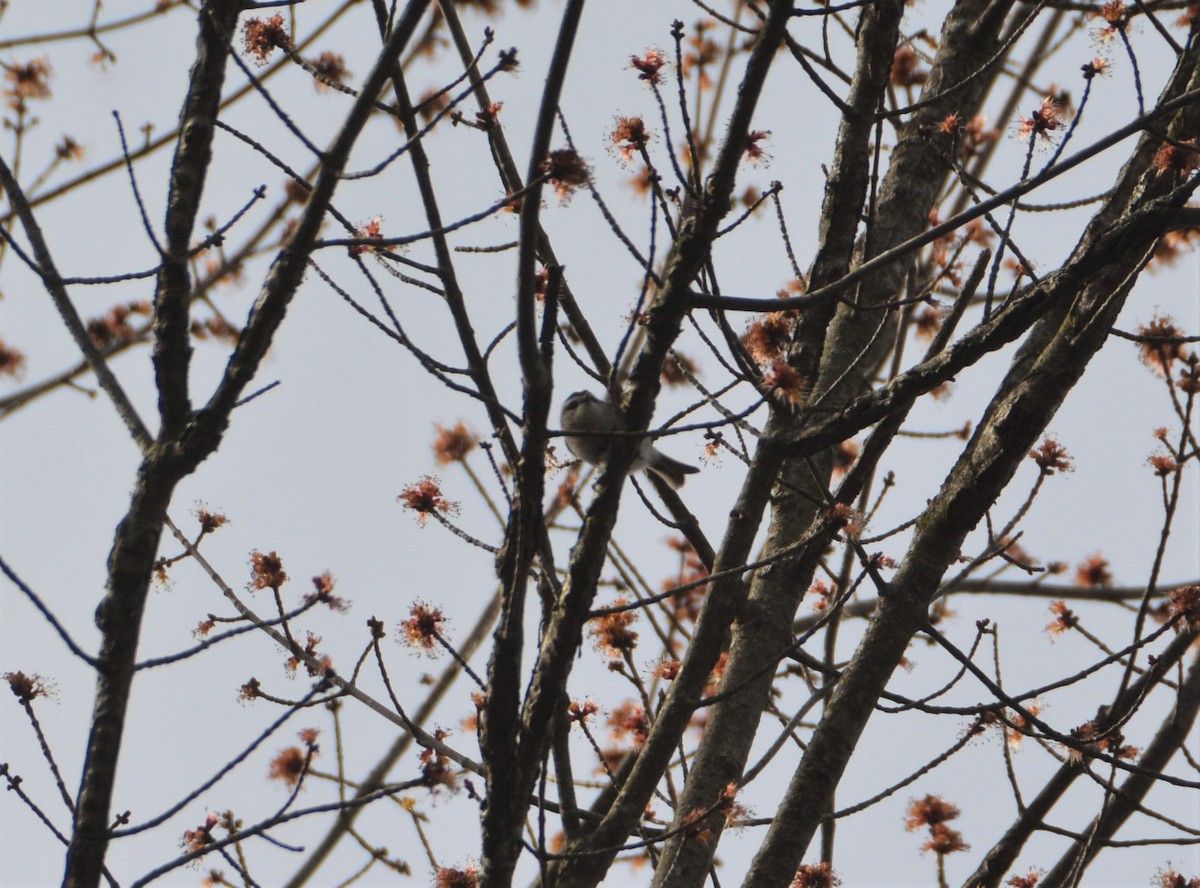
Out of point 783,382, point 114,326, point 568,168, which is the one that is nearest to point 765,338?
point 783,382

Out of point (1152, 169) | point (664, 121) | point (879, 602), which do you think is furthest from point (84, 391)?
point (1152, 169)

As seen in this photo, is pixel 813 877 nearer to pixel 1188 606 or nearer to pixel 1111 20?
pixel 1188 606

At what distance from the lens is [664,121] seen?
312cm

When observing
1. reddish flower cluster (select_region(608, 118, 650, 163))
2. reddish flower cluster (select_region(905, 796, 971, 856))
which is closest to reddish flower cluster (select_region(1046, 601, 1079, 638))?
reddish flower cluster (select_region(905, 796, 971, 856))

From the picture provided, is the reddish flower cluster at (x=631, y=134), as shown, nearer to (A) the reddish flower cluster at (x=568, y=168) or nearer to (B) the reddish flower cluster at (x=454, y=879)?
(A) the reddish flower cluster at (x=568, y=168)

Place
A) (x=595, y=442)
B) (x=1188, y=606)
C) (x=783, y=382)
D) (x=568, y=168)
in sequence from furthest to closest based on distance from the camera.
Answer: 1. (x=595, y=442)
2. (x=1188, y=606)
3. (x=783, y=382)
4. (x=568, y=168)

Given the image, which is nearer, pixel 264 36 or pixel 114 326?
pixel 264 36

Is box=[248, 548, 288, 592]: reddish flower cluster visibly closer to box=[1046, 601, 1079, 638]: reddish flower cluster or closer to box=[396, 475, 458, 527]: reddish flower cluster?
Result: box=[396, 475, 458, 527]: reddish flower cluster

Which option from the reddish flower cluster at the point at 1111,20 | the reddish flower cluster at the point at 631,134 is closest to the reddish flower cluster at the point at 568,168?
the reddish flower cluster at the point at 631,134

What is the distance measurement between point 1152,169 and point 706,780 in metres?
2.33

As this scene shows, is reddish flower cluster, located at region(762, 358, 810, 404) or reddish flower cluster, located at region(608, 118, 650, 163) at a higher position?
reddish flower cluster, located at region(608, 118, 650, 163)

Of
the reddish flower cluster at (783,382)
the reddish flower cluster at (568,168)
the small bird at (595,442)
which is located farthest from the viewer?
the small bird at (595,442)

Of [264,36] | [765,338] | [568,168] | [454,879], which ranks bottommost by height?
[454,879]

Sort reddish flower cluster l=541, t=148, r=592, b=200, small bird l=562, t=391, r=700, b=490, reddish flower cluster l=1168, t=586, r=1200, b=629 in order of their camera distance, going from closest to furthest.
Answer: reddish flower cluster l=541, t=148, r=592, b=200 → reddish flower cluster l=1168, t=586, r=1200, b=629 → small bird l=562, t=391, r=700, b=490
